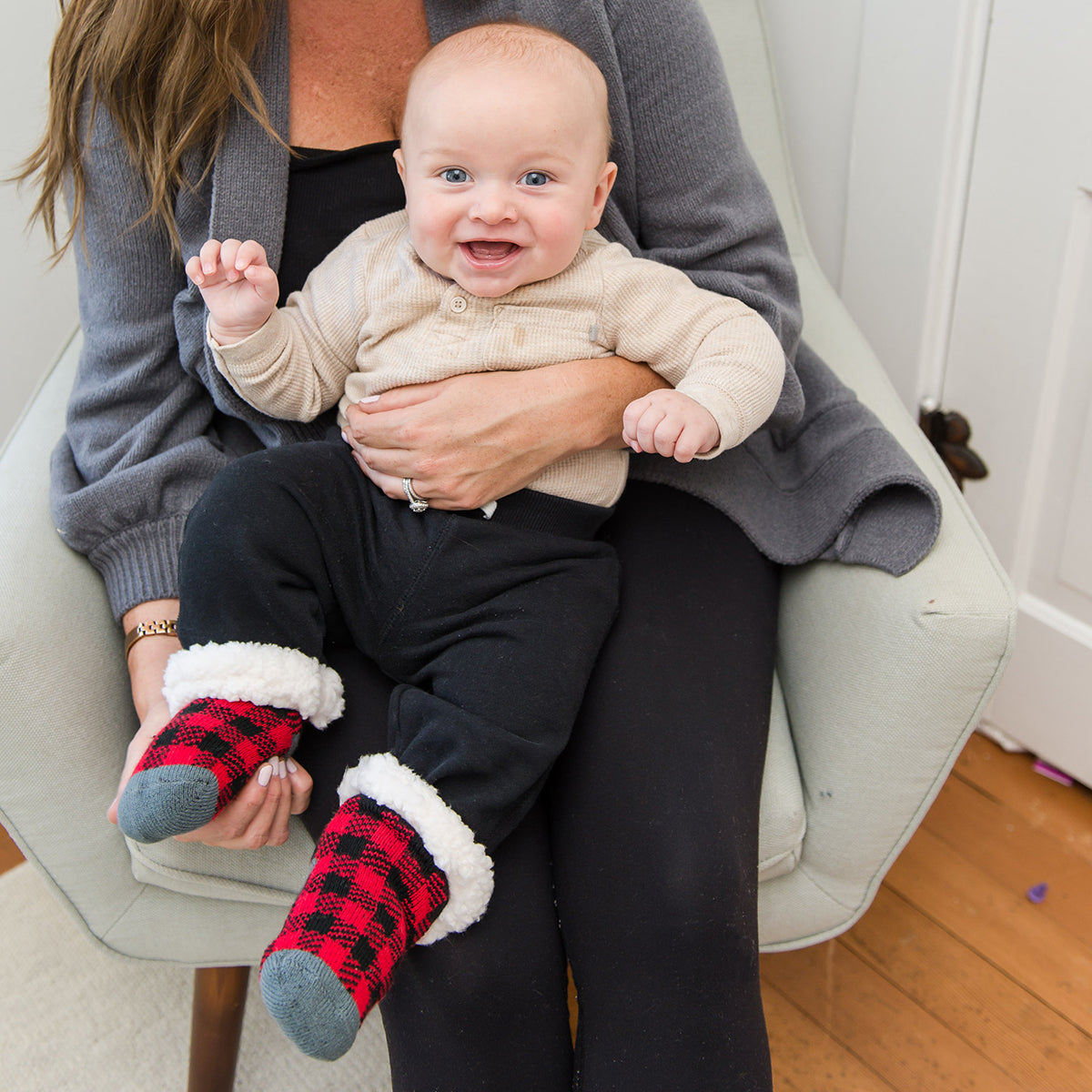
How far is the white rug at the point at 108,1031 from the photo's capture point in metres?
1.16

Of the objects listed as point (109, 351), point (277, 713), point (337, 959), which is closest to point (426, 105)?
point (109, 351)

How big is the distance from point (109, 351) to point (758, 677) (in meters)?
0.68

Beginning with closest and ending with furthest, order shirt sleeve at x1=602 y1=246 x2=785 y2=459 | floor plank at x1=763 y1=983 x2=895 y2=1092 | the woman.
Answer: the woman, shirt sleeve at x1=602 y1=246 x2=785 y2=459, floor plank at x1=763 y1=983 x2=895 y2=1092

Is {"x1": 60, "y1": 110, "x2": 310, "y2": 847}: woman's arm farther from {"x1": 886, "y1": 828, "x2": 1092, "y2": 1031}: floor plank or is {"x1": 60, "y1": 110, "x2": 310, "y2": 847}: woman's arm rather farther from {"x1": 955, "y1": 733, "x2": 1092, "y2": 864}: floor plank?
{"x1": 955, "y1": 733, "x2": 1092, "y2": 864}: floor plank

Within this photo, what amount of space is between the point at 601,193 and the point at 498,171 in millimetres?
128

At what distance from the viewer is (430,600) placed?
85cm

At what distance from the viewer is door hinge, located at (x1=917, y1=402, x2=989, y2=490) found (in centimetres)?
142

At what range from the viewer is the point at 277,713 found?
2.62 ft

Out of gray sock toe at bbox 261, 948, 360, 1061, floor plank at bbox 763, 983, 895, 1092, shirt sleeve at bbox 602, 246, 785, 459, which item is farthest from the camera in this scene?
floor plank at bbox 763, 983, 895, 1092

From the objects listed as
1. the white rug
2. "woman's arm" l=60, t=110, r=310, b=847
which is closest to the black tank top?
"woman's arm" l=60, t=110, r=310, b=847

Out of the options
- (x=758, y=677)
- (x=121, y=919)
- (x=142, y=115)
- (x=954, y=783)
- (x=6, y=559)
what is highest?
(x=142, y=115)

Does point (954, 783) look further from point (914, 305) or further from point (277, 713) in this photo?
point (277, 713)

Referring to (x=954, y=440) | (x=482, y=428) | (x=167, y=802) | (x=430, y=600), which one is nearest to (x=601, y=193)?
(x=482, y=428)

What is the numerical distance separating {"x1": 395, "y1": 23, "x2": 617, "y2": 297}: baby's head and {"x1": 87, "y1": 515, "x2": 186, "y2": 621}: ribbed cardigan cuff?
1.14 feet
